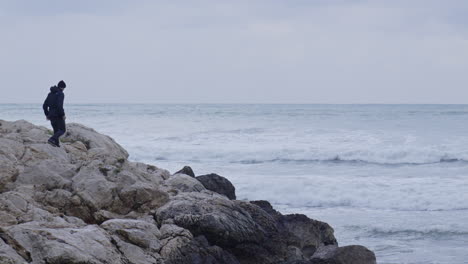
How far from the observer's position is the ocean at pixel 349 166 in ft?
52.3

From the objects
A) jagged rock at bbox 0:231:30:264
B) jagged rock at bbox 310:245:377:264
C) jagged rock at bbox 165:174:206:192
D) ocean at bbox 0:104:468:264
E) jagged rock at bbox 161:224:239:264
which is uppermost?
jagged rock at bbox 165:174:206:192

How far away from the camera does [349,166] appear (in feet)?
94.8

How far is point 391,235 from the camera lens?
1554 centimetres

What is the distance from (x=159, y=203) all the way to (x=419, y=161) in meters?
20.8

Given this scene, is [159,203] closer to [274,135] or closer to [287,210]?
[287,210]

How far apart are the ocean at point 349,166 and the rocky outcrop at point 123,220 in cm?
283

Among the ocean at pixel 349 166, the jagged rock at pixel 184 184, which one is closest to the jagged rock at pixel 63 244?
the jagged rock at pixel 184 184

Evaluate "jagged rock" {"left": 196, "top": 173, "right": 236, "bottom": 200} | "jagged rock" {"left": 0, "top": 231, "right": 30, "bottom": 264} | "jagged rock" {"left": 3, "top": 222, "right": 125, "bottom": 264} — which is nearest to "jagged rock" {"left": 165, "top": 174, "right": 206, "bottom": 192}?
"jagged rock" {"left": 196, "top": 173, "right": 236, "bottom": 200}

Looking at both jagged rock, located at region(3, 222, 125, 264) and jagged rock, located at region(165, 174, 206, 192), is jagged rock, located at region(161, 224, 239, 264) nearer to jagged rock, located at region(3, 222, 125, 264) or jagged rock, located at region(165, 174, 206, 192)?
jagged rock, located at region(3, 222, 125, 264)

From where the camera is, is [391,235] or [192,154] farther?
[192,154]

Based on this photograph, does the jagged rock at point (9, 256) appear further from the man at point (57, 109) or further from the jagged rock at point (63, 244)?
the man at point (57, 109)

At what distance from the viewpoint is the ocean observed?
52.3ft

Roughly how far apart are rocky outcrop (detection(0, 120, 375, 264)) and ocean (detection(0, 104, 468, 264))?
2.83 meters

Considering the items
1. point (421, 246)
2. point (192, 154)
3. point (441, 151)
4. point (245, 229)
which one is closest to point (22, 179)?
point (245, 229)
